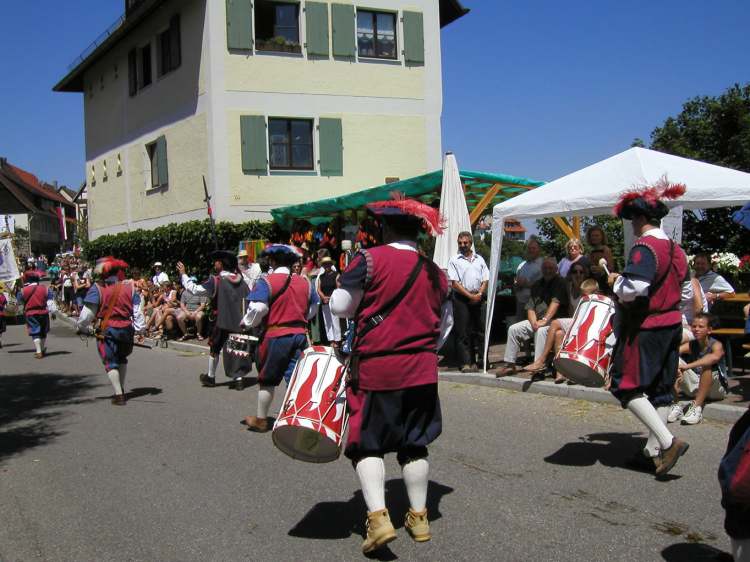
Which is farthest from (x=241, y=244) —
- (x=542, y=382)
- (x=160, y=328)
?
(x=542, y=382)

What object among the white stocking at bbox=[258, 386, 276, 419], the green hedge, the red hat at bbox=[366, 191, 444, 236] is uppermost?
the green hedge

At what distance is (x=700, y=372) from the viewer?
764cm

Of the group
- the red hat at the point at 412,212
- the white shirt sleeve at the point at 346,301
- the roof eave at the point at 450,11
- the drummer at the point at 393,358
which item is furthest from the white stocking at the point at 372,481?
the roof eave at the point at 450,11

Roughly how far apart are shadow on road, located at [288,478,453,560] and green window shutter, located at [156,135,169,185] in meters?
19.7

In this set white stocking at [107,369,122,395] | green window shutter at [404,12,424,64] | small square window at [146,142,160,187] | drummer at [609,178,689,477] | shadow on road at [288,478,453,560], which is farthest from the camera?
small square window at [146,142,160,187]

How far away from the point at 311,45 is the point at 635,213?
1672 centimetres

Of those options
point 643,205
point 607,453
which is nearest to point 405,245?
point 643,205

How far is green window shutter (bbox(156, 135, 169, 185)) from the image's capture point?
23328 millimetres

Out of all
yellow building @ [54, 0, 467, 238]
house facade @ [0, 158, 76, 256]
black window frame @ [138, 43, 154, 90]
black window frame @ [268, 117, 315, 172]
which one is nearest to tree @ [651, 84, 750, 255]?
yellow building @ [54, 0, 467, 238]

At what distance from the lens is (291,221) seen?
18.7 meters

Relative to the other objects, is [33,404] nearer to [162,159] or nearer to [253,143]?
[253,143]

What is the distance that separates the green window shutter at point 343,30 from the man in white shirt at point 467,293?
38.7ft

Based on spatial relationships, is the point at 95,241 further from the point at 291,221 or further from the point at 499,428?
the point at 499,428

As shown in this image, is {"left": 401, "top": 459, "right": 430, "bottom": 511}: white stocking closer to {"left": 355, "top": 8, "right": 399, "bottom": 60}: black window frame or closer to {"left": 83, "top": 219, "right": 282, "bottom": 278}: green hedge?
{"left": 83, "top": 219, "right": 282, "bottom": 278}: green hedge
